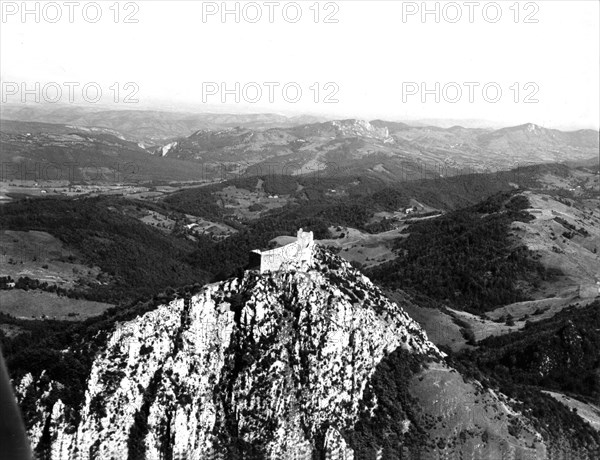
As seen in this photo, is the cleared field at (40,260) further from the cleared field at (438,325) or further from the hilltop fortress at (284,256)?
the hilltop fortress at (284,256)

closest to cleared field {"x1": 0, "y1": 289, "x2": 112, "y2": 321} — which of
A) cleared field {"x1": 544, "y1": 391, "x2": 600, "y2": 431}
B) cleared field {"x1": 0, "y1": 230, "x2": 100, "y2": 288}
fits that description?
cleared field {"x1": 0, "y1": 230, "x2": 100, "y2": 288}

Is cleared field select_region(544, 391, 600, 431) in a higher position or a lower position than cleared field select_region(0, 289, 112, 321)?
lower

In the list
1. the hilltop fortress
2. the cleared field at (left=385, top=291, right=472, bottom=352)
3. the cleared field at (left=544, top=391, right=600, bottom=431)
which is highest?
the hilltop fortress

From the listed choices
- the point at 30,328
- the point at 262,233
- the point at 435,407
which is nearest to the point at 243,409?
the point at 435,407

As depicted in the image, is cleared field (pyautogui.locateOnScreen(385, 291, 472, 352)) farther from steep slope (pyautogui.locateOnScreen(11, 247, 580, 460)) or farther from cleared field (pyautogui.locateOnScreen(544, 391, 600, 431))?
steep slope (pyautogui.locateOnScreen(11, 247, 580, 460))

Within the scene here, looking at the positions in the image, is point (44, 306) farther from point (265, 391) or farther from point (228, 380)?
point (265, 391)

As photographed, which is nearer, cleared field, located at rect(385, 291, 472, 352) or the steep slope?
the steep slope

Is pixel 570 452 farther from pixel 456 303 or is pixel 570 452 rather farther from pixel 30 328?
pixel 30 328

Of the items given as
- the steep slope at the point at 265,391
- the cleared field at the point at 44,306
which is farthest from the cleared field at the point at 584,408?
the cleared field at the point at 44,306
